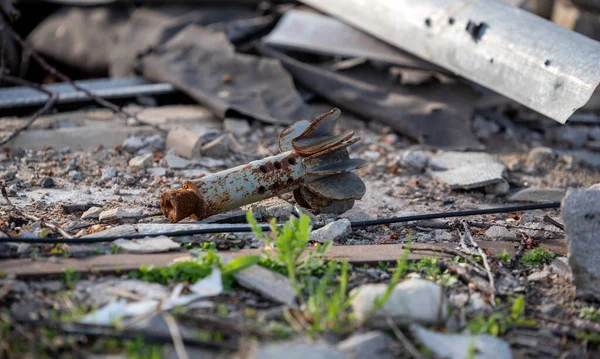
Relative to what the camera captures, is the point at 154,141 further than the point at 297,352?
Yes

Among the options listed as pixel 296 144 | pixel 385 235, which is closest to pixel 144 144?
pixel 296 144

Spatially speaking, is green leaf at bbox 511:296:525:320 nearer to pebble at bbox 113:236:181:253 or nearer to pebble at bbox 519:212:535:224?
pebble at bbox 519:212:535:224

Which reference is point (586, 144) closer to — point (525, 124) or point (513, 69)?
point (525, 124)

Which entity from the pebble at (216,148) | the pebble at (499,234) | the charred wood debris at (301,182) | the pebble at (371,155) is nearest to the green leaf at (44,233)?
the charred wood debris at (301,182)

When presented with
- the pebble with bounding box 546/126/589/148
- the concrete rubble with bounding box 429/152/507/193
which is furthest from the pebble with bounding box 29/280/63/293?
the pebble with bounding box 546/126/589/148

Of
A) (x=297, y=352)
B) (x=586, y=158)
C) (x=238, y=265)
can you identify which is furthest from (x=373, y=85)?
(x=297, y=352)

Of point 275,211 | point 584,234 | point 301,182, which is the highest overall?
point 584,234

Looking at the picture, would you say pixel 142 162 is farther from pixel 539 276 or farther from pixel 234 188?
pixel 539 276
